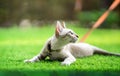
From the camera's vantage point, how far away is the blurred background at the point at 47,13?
6.69 feet

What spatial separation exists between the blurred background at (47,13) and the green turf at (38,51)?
0.03 m

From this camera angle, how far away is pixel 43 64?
1.69 metres

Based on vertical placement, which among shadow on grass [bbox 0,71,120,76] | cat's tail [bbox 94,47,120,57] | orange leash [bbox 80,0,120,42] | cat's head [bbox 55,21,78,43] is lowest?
shadow on grass [bbox 0,71,120,76]

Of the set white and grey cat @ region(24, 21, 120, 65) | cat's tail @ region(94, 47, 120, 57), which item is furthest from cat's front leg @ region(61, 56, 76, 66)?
cat's tail @ region(94, 47, 120, 57)

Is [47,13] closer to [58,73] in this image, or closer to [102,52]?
[102,52]

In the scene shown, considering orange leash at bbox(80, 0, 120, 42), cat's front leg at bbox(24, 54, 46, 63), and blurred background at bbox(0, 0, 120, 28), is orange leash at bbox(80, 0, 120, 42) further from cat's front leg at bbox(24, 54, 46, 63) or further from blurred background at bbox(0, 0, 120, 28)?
cat's front leg at bbox(24, 54, 46, 63)

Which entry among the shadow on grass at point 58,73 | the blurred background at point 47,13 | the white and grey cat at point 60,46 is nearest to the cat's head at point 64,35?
the white and grey cat at point 60,46

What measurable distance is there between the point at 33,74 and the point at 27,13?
1.63ft

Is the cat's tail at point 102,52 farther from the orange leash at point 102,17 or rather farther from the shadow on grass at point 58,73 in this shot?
the shadow on grass at point 58,73

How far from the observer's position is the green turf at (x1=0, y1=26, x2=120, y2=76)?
5.35 ft

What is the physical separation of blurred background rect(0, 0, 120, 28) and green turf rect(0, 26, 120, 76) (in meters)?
0.03

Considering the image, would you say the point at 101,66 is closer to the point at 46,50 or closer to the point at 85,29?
the point at 46,50

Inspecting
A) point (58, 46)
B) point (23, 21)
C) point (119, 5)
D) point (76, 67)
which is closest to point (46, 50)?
point (58, 46)

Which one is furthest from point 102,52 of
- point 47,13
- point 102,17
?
point 47,13
